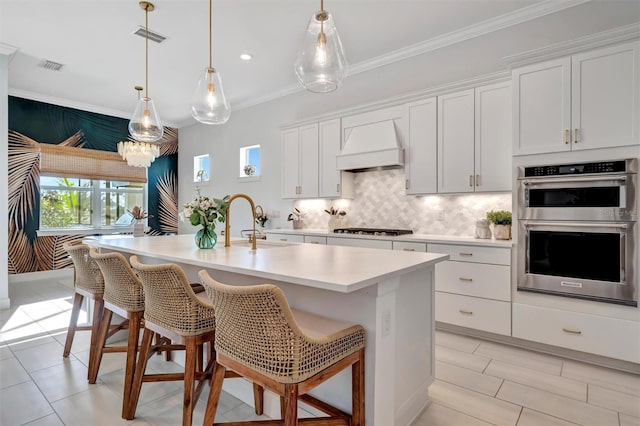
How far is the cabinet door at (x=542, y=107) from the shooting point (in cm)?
272

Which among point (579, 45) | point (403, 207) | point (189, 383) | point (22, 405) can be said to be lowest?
point (22, 405)

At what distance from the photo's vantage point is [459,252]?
3.21 m

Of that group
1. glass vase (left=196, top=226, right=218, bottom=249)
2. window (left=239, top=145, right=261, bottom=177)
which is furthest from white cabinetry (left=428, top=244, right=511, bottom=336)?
window (left=239, top=145, right=261, bottom=177)

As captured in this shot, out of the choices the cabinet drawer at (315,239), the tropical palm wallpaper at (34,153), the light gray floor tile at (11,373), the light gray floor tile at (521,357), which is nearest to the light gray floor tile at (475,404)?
the light gray floor tile at (521,357)

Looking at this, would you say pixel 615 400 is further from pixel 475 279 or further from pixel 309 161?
pixel 309 161

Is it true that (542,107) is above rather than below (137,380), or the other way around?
above

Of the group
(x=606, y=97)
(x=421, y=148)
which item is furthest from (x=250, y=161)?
(x=606, y=97)

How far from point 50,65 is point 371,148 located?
445 centimetres

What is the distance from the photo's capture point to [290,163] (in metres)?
5.00

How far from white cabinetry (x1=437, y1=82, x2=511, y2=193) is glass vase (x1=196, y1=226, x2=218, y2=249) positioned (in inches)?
93.6

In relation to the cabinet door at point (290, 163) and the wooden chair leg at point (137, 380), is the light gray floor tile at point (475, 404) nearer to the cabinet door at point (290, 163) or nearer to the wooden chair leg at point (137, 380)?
the wooden chair leg at point (137, 380)

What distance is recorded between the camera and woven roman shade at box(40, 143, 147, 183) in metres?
5.76

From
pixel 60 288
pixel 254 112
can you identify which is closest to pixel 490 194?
pixel 254 112

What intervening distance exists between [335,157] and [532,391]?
10.3 ft
